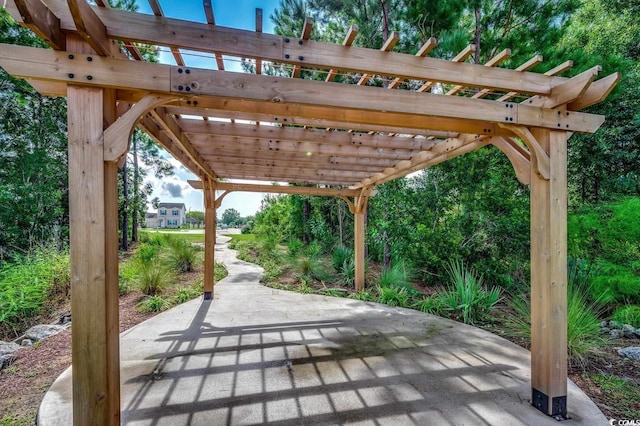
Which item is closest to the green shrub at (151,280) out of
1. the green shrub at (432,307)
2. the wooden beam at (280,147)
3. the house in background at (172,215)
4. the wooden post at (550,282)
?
the wooden beam at (280,147)

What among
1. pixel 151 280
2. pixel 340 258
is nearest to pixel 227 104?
pixel 151 280

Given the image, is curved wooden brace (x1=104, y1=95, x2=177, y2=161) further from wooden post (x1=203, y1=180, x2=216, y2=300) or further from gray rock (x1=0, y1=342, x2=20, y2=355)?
wooden post (x1=203, y1=180, x2=216, y2=300)

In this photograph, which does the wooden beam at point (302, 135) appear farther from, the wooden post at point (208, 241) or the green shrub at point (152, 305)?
the green shrub at point (152, 305)

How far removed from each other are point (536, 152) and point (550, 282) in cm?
102

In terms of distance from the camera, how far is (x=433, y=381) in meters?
2.70

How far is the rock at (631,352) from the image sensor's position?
3.16 meters

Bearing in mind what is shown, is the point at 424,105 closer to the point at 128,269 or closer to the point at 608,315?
the point at 608,315

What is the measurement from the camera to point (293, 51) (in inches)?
74.1

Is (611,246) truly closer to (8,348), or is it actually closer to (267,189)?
(267,189)

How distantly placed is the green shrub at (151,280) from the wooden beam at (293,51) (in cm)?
476

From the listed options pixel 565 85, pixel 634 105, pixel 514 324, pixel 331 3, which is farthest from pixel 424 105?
pixel 634 105

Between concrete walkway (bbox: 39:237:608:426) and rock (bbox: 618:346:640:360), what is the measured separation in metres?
1.04

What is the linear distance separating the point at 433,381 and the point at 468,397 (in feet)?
1.05

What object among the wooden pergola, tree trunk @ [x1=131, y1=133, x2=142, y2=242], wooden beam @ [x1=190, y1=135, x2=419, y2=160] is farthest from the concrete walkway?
tree trunk @ [x1=131, y1=133, x2=142, y2=242]
